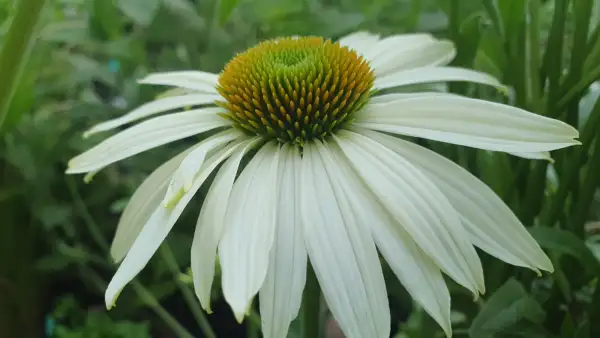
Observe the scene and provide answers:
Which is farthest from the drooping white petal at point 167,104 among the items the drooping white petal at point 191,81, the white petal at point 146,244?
the white petal at point 146,244

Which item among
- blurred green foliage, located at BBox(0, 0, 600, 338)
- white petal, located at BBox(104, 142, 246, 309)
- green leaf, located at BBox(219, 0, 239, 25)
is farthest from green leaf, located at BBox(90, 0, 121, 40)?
white petal, located at BBox(104, 142, 246, 309)

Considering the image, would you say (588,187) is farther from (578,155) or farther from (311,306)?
(311,306)

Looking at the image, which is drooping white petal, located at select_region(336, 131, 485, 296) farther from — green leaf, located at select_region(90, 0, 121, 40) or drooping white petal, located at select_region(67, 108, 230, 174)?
green leaf, located at select_region(90, 0, 121, 40)

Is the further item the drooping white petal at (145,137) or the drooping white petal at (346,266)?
the drooping white petal at (145,137)

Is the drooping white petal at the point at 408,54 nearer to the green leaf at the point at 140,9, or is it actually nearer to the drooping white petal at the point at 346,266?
the drooping white petal at the point at 346,266

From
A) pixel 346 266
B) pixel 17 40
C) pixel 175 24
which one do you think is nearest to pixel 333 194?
pixel 346 266

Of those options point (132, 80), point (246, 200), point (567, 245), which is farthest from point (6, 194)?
point (567, 245)
